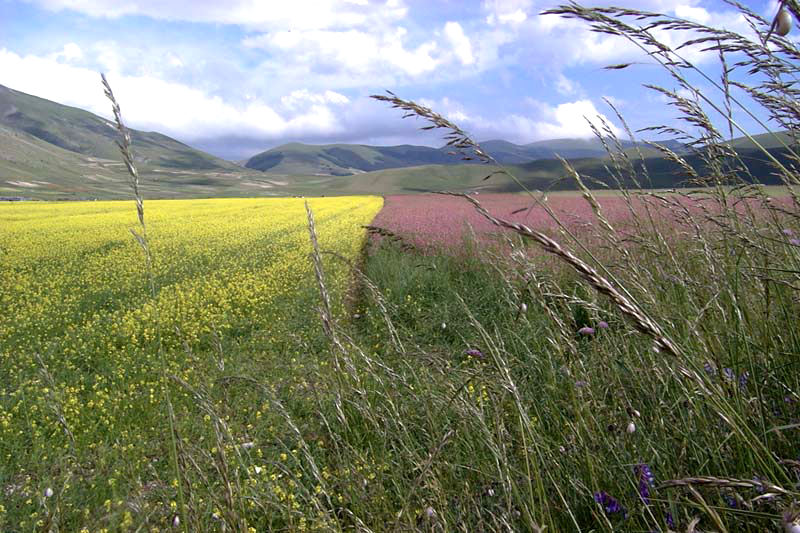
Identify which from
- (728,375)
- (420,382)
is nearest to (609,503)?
(728,375)

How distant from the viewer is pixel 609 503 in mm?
1688

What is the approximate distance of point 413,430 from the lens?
2945 millimetres

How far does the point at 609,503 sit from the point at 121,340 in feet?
26.0

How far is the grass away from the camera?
1484 millimetres

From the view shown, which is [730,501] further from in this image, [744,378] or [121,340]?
[121,340]

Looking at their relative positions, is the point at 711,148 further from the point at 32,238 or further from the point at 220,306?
the point at 32,238

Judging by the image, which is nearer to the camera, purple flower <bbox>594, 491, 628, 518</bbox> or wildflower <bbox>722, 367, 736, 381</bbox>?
wildflower <bbox>722, 367, 736, 381</bbox>

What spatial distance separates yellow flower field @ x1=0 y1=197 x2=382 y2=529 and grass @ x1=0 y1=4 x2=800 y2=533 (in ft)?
0.16

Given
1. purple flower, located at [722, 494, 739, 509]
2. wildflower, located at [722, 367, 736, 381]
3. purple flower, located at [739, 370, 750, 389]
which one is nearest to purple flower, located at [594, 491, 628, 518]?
purple flower, located at [722, 494, 739, 509]

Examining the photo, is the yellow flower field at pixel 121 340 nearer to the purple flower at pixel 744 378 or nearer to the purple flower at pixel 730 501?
the purple flower at pixel 730 501

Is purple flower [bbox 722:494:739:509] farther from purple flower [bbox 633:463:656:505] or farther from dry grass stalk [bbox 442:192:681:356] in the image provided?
dry grass stalk [bbox 442:192:681:356]

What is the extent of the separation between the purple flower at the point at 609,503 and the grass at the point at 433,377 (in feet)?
0.07

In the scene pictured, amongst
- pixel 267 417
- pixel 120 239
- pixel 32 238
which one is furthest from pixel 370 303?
pixel 32 238

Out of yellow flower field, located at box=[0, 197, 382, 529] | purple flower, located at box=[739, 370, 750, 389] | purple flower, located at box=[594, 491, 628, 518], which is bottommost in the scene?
yellow flower field, located at box=[0, 197, 382, 529]
